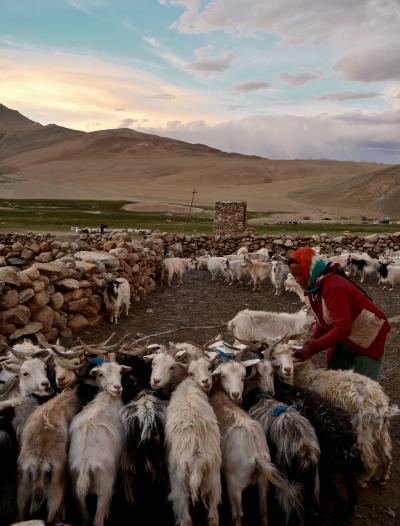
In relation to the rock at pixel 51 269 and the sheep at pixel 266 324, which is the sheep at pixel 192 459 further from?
the rock at pixel 51 269

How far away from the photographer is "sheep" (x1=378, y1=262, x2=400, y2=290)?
14930 millimetres

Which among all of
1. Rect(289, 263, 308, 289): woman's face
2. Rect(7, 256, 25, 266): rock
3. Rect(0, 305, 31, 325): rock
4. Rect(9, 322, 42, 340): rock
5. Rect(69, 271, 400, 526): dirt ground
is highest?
Rect(289, 263, 308, 289): woman's face

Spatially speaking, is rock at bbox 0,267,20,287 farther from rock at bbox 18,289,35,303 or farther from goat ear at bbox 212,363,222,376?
goat ear at bbox 212,363,222,376

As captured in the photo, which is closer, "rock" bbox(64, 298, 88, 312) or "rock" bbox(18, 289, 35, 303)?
"rock" bbox(18, 289, 35, 303)

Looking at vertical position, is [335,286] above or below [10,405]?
above

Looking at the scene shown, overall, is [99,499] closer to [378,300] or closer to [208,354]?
[208,354]

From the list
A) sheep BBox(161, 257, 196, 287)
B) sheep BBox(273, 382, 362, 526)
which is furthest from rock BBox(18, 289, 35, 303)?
sheep BBox(161, 257, 196, 287)

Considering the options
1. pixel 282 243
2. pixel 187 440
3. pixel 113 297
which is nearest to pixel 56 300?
pixel 113 297

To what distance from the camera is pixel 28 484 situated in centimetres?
351

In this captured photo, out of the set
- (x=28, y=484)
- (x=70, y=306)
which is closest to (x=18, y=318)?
(x=70, y=306)

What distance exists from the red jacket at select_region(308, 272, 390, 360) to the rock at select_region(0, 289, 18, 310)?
5.03m

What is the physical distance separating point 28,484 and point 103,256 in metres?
9.04

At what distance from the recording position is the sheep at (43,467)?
3.50 meters

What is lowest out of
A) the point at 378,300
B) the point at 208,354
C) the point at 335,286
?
the point at 378,300
